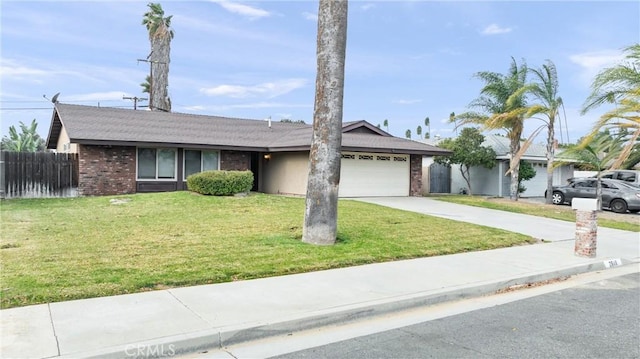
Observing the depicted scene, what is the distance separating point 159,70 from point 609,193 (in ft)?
104

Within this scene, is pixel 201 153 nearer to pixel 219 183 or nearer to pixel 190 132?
pixel 190 132

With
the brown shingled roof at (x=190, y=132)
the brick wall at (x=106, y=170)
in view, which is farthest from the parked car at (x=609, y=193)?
the brick wall at (x=106, y=170)

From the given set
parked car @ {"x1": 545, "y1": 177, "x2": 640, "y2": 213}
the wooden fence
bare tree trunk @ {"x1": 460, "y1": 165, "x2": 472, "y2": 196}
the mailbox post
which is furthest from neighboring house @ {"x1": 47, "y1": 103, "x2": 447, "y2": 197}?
the mailbox post

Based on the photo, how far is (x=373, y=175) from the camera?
22031mm

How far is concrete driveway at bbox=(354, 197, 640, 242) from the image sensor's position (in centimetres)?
1305

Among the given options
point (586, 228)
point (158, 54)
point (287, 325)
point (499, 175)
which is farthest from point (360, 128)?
point (158, 54)

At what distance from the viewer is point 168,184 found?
2042cm

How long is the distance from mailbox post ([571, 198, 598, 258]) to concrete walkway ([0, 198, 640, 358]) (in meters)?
0.39

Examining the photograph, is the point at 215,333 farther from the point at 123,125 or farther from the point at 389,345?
the point at 123,125

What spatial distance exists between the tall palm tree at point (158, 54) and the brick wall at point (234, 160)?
17.1 metres

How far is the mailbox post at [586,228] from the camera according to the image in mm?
9586

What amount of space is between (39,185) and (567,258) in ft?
60.7

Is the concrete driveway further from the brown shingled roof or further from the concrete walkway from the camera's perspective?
Answer: the brown shingled roof

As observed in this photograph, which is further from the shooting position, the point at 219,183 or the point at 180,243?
the point at 219,183
